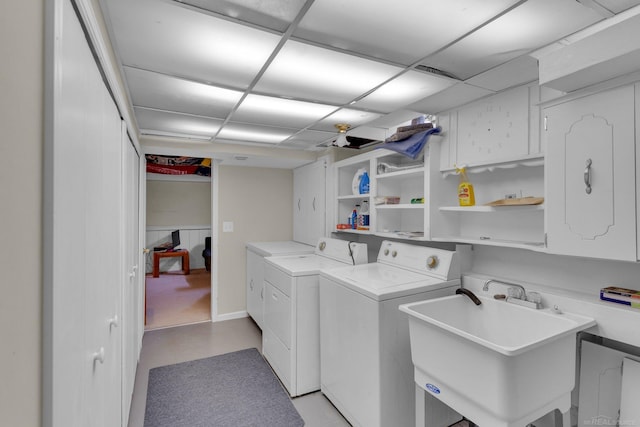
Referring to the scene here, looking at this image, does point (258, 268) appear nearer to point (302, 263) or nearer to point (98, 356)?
point (302, 263)

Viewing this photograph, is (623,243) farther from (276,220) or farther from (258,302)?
(276,220)

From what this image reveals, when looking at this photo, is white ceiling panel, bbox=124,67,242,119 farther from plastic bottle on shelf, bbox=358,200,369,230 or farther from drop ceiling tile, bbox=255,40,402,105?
plastic bottle on shelf, bbox=358,200,369,230

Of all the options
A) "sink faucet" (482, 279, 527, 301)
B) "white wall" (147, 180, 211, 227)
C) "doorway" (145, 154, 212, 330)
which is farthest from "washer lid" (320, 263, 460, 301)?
"white wall" (147, 180, 211, 227)

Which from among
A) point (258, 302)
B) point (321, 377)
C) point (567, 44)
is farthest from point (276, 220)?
point (567, 44)

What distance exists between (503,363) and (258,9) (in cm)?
166

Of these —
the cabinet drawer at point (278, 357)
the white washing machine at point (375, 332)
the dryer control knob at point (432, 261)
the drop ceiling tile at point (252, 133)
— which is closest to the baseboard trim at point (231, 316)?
the cabinet drawer at point (278, 357)

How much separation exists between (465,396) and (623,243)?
931 mm

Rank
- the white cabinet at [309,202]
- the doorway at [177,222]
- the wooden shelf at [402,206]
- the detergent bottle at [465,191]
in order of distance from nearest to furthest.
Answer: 1. the detergent bottle at [465,191]
2. the wooden shelf at [402,206]
3. the white cabinet at [309,202]
4. the doorway at [177,222]

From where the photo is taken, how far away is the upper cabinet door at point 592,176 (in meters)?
1.27

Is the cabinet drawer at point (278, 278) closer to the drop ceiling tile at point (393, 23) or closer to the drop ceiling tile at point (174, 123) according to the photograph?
the drop ceiling tile at point (174, 123)

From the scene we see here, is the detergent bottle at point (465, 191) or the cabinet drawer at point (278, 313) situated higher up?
the detergent bottle at point (465, 191)

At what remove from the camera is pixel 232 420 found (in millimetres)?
2066

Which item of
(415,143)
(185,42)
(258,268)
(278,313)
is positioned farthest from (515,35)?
(258,268)

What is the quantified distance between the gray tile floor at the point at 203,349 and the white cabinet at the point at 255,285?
19cm
